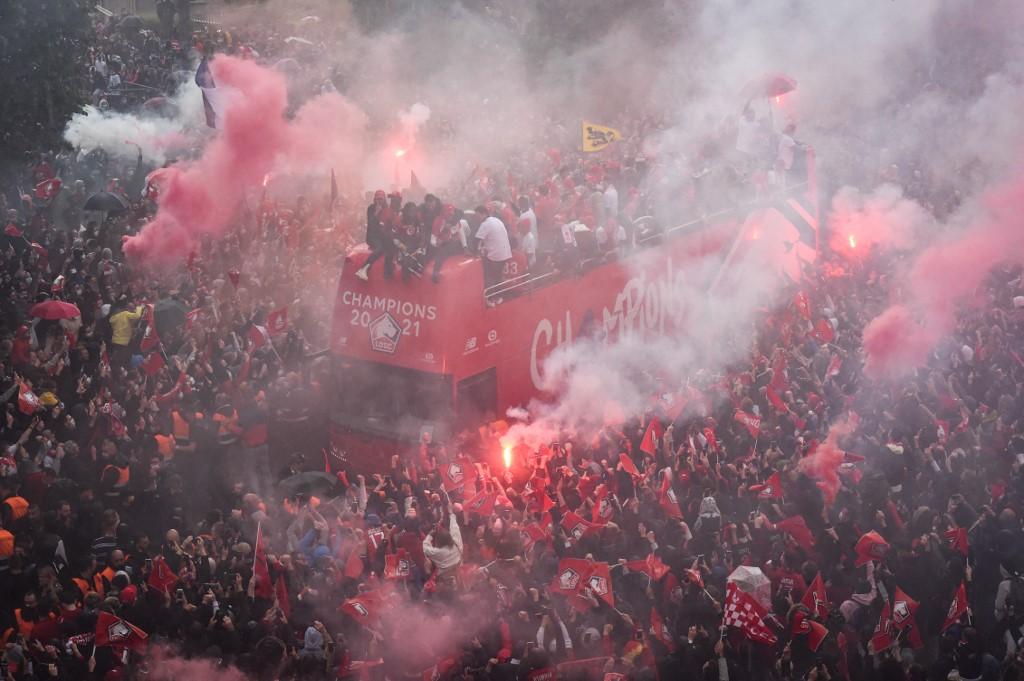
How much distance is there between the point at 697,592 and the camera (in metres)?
9.03

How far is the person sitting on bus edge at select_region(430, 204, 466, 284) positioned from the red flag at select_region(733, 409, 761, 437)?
12.0 ft

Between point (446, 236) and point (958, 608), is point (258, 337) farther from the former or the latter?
point (958, 608)

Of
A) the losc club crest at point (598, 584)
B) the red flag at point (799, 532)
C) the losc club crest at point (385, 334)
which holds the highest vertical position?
the losc club crest at point (385, 334)

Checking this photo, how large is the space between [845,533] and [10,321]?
11.1m

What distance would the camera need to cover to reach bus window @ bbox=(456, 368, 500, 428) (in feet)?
40.0

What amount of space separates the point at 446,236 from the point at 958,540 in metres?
6.10

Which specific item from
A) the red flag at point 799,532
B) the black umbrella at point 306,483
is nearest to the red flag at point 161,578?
the black umbrella at point 306,483

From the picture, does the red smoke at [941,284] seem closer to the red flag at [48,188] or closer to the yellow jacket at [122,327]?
the yellow jacket at [122,327]

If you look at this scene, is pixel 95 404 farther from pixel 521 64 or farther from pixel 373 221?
pixel 521 64

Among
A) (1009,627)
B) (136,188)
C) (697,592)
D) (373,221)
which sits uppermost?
(136,188)

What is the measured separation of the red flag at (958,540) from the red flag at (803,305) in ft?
20.9

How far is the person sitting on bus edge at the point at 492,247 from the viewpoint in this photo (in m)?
12.6

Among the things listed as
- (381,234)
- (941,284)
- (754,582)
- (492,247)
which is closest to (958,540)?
(754,582)

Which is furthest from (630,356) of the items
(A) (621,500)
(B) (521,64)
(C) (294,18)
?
(C) (294,18)
